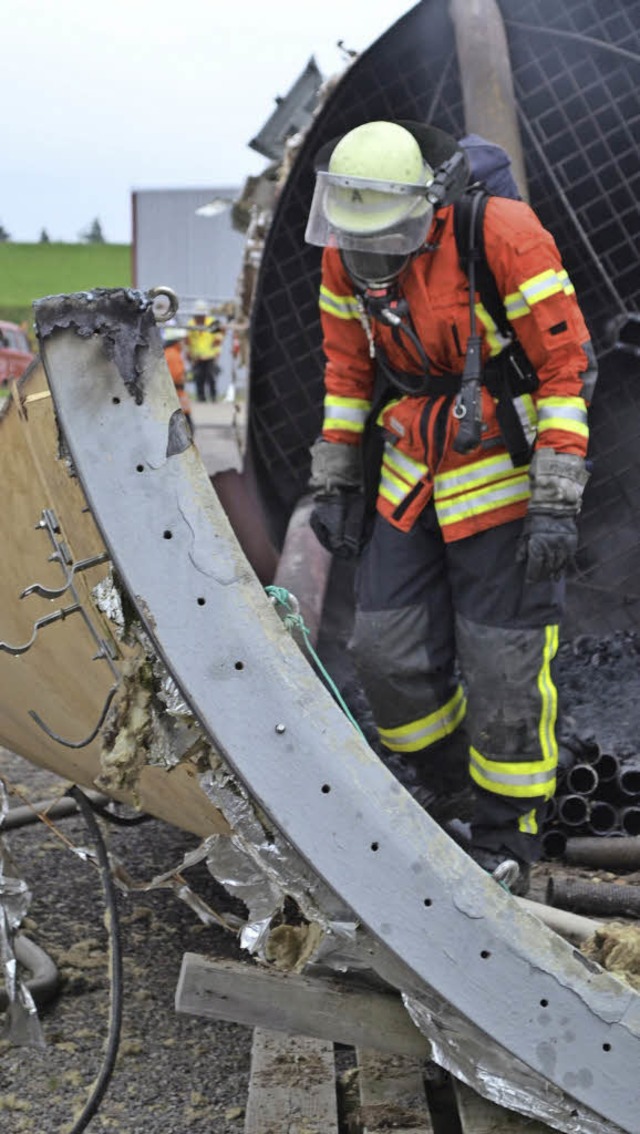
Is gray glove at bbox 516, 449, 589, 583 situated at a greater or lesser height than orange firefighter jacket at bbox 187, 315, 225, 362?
lesser

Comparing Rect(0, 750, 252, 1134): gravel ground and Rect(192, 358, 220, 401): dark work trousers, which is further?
Rect(192, 358, 220, 401): dark work trousers

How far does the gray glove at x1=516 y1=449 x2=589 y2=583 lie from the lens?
9.12 feet

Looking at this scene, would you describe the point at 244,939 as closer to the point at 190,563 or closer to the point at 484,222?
the point at 190,563

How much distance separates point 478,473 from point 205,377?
20.4 meters

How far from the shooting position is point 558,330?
9.25ft

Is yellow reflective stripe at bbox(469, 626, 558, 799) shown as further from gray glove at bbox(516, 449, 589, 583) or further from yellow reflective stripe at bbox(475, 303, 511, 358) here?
yellow reflective stripe at bbox(475, 303, 511, 358)

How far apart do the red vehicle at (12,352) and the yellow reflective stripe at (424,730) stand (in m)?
16.7

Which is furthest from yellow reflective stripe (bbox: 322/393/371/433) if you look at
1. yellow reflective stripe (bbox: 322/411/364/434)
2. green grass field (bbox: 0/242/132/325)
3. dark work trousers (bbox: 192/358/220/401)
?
green grass field (bbox: 0/242/132/325)

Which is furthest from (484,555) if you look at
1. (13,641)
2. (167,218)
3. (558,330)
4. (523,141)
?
(167,218)

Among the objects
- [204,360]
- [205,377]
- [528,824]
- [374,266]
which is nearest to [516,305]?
[374,266]

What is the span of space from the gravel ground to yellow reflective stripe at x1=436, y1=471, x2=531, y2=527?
3.74ft

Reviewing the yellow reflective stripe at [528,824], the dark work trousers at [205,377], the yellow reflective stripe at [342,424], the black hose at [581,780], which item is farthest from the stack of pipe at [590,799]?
the dark work trousers at [205,377]

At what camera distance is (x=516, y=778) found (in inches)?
117

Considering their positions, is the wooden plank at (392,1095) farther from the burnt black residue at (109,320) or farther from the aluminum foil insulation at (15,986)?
the burnt black residue at (109,320)
